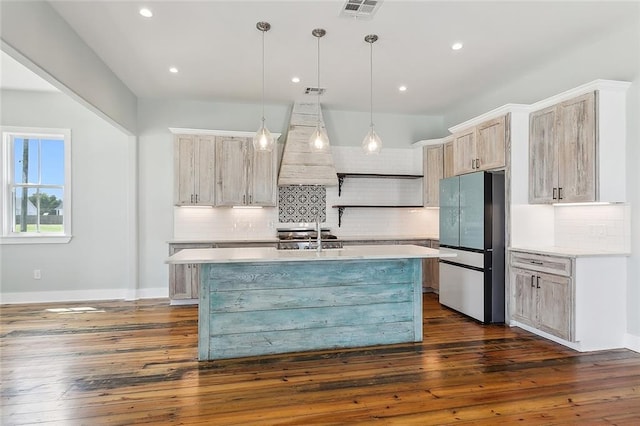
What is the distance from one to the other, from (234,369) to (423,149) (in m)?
4.59

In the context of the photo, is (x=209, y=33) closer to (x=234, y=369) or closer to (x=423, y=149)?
(x=234, y=369)

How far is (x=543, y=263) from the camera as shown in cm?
377

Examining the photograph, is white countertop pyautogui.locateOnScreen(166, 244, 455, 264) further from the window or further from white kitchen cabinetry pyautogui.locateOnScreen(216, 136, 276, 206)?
the window

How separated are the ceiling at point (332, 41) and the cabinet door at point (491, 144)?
26.6 inches

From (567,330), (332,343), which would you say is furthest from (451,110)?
(332,343)

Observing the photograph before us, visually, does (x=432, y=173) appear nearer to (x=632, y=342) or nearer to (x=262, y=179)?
(x=262, y=179)

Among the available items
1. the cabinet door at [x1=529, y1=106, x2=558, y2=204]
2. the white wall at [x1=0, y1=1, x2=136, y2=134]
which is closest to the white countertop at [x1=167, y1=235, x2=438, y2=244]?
the white wall at [x1=0, y1=1, x2=136, y2=134]

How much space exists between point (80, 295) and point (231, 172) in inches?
111

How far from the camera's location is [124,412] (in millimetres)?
2387

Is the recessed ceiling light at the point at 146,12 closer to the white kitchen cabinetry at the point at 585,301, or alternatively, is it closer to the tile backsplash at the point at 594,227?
the white kitchen cabinetry at the point at 585,301

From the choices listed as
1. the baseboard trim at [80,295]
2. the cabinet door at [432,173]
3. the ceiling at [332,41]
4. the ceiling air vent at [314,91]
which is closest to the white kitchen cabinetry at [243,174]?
the ceiling at [332,41]

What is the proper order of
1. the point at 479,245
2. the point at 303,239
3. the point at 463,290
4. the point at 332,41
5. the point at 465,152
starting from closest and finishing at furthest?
the point at 332,41, the point at 479,245, the point at 463,290, the point at 465,152, the point at 303,239

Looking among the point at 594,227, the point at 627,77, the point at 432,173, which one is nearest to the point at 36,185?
the point at 432,173

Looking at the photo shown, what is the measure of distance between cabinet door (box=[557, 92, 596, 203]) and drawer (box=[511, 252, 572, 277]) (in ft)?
1.94
